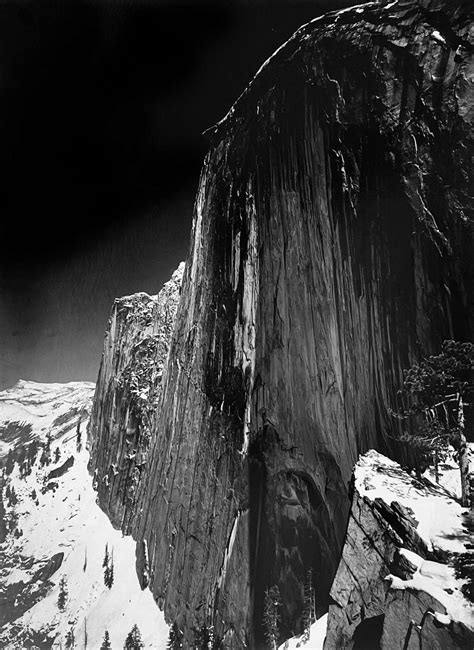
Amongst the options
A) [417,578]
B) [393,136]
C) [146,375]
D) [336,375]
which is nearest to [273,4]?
[393,136]

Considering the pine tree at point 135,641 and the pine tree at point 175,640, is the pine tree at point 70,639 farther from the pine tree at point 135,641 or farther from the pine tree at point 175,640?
the pine tree at point 175,640

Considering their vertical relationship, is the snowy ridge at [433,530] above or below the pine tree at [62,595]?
above

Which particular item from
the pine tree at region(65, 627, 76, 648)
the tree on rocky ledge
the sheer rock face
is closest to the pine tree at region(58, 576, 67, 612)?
the pine tree at region(65, 627, 76, 648)

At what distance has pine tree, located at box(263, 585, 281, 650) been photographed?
25672mm

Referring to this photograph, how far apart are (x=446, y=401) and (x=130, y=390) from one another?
285 ft

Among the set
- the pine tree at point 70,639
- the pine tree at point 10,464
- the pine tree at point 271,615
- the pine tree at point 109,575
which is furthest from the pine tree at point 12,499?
the pine tree at point 271,615

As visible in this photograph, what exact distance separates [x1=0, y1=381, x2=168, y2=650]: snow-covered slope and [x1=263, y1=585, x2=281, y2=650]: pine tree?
72.0 feet

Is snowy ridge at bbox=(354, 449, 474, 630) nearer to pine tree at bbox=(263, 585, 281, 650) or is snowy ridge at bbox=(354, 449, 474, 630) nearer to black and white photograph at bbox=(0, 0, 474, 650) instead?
black and white photograph at bbox=(0, 0, 474, 650)

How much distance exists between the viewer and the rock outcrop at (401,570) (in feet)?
38.7

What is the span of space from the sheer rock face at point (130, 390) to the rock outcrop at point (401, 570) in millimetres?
66646

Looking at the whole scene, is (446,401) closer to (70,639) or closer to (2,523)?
(70,639)

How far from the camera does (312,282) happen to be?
25078mm

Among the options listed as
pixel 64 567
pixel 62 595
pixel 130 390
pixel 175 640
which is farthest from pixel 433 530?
pixel 64 567

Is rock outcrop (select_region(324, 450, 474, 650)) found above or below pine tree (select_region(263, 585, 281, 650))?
above
